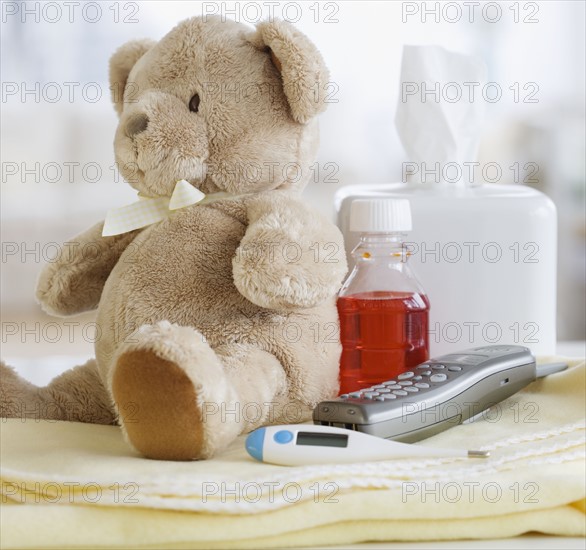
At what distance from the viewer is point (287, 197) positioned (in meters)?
0.64

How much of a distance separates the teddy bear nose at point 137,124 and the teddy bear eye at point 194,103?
36 millimetres

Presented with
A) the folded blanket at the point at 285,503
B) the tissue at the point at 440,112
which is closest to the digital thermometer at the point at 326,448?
the folded blanket at the point at 285,503

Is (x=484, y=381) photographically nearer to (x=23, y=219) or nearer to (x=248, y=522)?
(x=248, y=522)

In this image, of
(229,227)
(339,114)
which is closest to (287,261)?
(229,227)

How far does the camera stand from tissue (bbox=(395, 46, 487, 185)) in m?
0.87

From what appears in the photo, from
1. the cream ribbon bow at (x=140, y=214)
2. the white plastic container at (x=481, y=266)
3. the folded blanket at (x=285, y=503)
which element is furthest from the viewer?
the white plastic container at (x=481, y=266)

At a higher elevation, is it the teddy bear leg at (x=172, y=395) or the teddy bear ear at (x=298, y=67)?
the teddy bear ear at (x=298, y=67)

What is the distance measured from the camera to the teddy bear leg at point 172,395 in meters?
0.50

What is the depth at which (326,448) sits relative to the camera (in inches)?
19.4

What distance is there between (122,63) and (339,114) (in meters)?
1.73

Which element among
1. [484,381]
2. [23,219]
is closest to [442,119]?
[484,381]

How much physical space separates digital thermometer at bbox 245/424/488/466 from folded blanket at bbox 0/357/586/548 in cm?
1

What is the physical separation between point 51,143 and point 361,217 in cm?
213

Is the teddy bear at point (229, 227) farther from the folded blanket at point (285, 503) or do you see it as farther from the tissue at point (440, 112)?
the tissue at point (440, 112)
